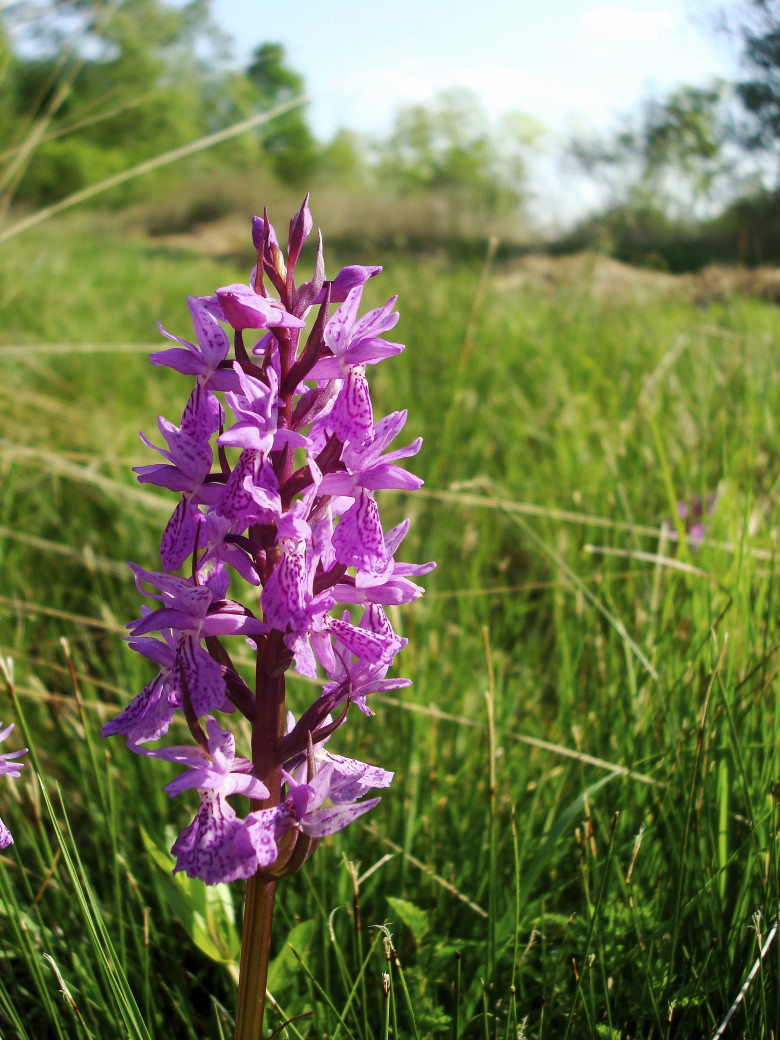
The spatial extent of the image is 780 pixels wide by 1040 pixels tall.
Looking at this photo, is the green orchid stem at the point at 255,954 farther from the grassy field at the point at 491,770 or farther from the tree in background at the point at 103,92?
the tree in background at the point at 103,92

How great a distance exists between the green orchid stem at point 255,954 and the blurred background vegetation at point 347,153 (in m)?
1.99

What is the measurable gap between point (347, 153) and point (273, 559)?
1630 inches

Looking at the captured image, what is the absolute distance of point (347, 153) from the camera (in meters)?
38.6

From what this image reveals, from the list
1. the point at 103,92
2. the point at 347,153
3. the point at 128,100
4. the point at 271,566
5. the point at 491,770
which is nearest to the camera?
the point at 271,566

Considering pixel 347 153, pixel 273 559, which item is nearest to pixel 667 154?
pixel 273 559

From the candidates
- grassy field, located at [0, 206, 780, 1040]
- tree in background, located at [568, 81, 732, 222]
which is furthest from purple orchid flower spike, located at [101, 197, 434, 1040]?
tree in background, located at [568, 81, 732, 222]

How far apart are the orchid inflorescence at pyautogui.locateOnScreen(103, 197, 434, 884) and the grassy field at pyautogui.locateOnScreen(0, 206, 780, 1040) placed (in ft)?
0.55

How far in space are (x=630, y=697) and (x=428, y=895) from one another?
19.7 inches

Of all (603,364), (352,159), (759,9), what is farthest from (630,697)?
(352,159)

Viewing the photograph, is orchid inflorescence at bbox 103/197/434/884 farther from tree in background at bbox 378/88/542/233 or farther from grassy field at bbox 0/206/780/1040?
tree in background at bbox 378/88/542/233

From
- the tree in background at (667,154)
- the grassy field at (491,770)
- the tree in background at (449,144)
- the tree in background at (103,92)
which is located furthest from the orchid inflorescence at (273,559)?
the tree in background at (449,144)

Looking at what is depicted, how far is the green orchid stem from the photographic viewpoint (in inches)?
35.4

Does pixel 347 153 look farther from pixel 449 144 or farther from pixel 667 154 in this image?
pixel 667 154

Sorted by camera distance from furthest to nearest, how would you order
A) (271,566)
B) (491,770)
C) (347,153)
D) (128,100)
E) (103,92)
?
(347,153), (103,92), (128,100), (491,770), (271,566)
